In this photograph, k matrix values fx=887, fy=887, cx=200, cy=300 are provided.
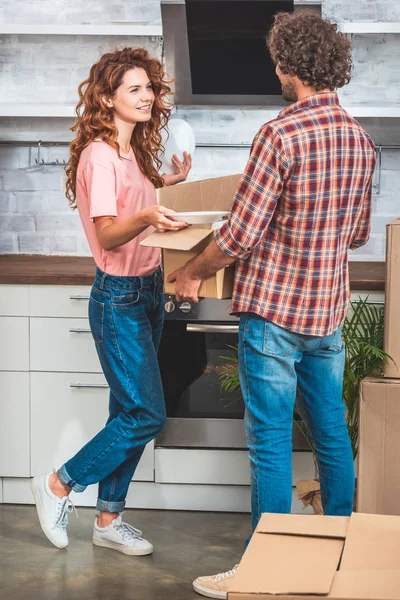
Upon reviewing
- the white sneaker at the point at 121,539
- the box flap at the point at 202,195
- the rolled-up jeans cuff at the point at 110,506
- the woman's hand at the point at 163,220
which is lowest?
the white sneaker at the point at 121,539

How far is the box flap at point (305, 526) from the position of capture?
55.0 inches

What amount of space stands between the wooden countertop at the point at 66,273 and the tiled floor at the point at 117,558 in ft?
2.79

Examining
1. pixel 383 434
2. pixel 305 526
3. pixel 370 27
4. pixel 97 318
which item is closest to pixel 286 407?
pixel 383 434

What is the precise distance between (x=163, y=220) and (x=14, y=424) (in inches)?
51.4

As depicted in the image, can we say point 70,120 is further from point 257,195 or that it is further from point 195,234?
point 257,195

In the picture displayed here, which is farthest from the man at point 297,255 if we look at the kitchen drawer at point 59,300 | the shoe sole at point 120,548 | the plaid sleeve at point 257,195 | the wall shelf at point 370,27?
the wall shelf at point 370,27

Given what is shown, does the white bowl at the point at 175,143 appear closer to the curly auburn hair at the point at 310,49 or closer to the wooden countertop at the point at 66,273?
the wooden countertop at the point at 66,273

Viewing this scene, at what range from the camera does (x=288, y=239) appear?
2111mm

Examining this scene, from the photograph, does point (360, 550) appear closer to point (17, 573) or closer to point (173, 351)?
point (17, 573)

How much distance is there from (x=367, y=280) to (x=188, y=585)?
3.84 feet

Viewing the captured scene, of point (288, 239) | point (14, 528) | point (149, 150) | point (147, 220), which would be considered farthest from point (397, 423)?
point (14, 528)

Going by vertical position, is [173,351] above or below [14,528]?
above

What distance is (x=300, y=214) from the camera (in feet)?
6.79

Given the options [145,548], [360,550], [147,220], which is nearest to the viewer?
[360,550]
